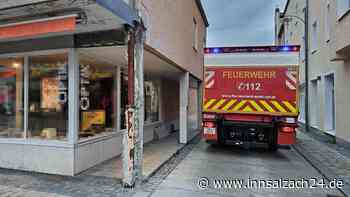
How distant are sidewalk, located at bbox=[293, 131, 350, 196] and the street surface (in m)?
0.22

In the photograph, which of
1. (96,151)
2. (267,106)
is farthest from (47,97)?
(267,106)

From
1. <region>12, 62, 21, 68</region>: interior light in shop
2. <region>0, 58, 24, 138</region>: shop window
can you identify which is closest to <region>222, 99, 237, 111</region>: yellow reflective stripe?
<region>0, 58, 24, 138</region>: shop window

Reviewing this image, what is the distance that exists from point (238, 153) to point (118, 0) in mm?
5909

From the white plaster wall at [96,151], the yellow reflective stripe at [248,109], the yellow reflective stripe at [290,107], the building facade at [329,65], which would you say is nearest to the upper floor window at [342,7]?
the building facade at [329,65]

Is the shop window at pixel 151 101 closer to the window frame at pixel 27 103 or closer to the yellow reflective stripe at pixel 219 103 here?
the yellow reflective stripe at pixel 219 103

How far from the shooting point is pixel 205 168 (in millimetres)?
6078

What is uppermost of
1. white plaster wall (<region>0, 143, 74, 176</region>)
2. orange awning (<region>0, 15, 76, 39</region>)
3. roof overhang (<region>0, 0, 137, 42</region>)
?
roof overhang (<region>0, 0, 137, 42</region>)

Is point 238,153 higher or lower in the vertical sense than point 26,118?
lower

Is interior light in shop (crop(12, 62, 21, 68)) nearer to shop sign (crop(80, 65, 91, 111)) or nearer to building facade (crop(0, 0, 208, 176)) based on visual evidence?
building facade (crop(0, 0, 208, 176))

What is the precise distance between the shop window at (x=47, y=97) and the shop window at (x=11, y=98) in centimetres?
33

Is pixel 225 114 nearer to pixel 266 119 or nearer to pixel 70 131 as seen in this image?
pixel 266 119

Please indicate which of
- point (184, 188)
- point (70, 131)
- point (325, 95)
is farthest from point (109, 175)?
point (325, 95)

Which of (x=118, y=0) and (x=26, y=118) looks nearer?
(x=118, y=0)

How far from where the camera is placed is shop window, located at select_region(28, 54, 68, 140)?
545 cm
